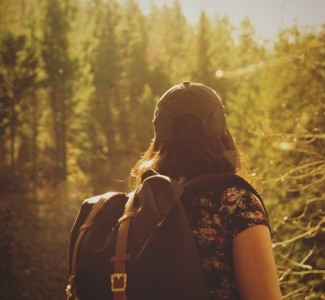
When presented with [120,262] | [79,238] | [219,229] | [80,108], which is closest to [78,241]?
[79,238]

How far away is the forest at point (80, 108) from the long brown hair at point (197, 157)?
2692 millimetres

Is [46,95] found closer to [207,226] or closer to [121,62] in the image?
[121,62]

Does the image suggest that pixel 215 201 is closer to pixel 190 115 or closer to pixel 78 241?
pixel 190 115

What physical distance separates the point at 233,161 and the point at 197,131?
0.69ft

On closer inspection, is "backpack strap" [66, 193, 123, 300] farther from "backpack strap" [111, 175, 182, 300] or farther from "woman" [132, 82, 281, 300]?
"woman" [132, 82, 281, 300]

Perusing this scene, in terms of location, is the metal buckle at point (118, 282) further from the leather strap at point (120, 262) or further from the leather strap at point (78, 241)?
the leather strap at point (78, 241)

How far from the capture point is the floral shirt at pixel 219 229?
70.4 inches

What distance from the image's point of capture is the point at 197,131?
1.99 m

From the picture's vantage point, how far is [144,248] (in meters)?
1.70

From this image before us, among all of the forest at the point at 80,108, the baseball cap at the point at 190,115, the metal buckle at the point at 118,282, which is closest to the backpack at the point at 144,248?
the metal buckle at the point at 118,282

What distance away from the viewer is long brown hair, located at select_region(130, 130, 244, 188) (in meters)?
1.96

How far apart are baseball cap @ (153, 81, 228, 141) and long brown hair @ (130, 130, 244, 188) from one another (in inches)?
1.3

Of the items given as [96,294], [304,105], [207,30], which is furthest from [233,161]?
[207,30]

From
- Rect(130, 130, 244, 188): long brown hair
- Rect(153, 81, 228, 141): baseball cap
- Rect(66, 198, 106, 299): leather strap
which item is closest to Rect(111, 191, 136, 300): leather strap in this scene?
Rect(66, 198, 106, 299): leather strap
